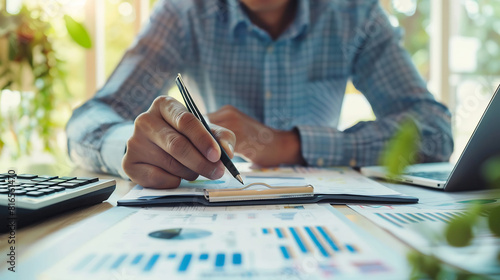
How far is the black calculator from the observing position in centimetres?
41

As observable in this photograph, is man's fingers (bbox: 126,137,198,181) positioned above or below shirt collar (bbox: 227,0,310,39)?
below

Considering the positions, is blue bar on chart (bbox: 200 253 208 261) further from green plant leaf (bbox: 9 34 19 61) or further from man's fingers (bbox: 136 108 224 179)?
green plant leaf (bbox: 9 34 19 61)

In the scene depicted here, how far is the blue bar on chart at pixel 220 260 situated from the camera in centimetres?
30

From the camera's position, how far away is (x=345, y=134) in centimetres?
94

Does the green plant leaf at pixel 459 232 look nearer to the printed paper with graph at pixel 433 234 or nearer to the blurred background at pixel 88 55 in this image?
the printed paper with graph at pixel 433 234

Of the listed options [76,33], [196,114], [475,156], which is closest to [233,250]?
[196,114]

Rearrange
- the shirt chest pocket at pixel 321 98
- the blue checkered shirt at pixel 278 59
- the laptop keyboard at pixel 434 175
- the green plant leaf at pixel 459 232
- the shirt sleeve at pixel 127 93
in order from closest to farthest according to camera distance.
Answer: the green plant leaf at pixel 459 232, the laptop keyboard at pixel 434 175, the shirt sleeve at pixel 127 93, the blue checkered shirt at pixel 278 59, the shirt chest pocket at pixel 321 98

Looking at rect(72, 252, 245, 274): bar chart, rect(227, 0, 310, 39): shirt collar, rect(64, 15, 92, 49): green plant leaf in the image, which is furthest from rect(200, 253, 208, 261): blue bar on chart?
rect(64, 15, 92, 49): green plant leaf

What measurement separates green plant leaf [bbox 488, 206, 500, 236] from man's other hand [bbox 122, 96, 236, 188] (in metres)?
0.44

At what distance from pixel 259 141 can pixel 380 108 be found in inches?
21.8

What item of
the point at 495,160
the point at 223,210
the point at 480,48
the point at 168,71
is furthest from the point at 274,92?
the point at 480,48

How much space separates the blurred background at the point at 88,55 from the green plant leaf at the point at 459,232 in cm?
66

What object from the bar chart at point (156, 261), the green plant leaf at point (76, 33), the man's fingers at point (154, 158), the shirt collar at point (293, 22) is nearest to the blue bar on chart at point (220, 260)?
the bar chart at point (156, 261)

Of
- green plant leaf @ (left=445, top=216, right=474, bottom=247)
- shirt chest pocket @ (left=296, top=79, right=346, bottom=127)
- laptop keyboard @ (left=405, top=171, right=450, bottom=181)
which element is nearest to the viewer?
green plant leaf @ (left=445, top=216, right=474, bottom=247)
